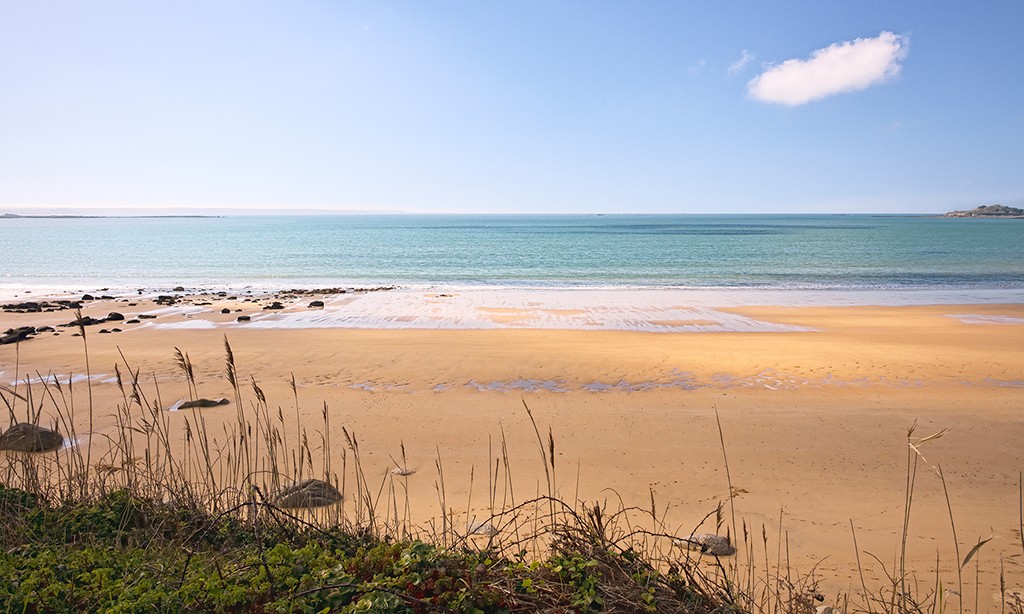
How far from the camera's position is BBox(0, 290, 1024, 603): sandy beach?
6.50 m

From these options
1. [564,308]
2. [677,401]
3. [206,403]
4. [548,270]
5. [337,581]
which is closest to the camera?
[337,581]

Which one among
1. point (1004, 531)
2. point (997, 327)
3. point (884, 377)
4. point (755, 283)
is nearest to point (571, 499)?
point (1004, 531)

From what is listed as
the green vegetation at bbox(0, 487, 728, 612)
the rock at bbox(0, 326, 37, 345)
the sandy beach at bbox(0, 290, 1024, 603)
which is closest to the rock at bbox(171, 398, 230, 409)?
the sandy beach at bbox(0, 290, 1024, 603)

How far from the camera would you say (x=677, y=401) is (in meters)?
11.0

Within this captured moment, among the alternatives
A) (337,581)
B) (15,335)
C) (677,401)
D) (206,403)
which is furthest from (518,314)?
(337,581)

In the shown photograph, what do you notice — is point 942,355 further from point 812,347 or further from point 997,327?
point 997,327

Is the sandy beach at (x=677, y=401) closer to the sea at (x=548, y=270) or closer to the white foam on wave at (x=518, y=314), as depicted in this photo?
the white foam on wave at (x=518, y=314)

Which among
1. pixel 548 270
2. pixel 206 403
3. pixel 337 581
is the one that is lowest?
pixel 548 270

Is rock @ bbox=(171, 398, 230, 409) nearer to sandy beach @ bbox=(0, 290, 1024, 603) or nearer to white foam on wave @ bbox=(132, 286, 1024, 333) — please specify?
sandy beach @ bbox=(0, 290, 1024, 603)

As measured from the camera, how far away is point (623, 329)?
1994 cm

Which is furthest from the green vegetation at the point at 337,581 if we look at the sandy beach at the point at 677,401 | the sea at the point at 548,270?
the sea at the point at 548,270

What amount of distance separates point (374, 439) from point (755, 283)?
113 ft

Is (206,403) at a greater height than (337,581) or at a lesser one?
lesser

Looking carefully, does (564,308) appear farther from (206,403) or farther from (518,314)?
(206,403)
